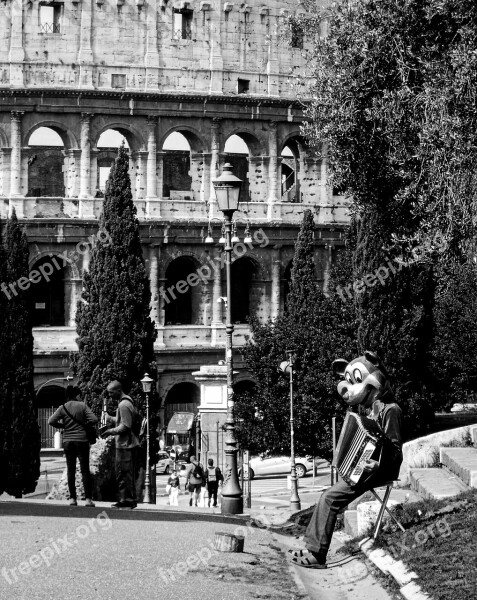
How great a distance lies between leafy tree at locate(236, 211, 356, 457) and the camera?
42.5 m

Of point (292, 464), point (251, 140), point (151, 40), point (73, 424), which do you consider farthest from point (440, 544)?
point (251, 140)

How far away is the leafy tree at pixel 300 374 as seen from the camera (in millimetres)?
42531

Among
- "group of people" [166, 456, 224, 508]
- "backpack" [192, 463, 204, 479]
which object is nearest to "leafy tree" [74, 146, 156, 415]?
"group of people" [166, 456, 224, 508]

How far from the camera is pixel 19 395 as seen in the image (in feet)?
133

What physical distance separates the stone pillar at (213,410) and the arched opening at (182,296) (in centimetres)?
773

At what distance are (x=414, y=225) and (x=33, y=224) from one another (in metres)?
31.7

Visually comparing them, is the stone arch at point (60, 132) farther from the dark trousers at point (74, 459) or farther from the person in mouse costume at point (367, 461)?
the person in mouse costume at point (367, 461)

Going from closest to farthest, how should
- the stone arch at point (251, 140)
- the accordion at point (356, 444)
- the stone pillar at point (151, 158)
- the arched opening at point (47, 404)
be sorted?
the accordion at point (356, 444) < the arched opening at point (47, 404) < the stone pillar at point (151, 158) < the stone arch at point (251, 140)

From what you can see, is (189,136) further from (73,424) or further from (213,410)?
(73,424)

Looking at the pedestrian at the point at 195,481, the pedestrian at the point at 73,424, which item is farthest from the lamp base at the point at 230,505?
the pedestrian at the point at 195,481

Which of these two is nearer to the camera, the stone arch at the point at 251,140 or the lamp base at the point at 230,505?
the lamp base at the point at 230,505

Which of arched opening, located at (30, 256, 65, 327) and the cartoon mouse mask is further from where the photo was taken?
arched opening, located at (30, 256, 65, 327)

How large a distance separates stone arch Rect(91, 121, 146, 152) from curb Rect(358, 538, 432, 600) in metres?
40.3

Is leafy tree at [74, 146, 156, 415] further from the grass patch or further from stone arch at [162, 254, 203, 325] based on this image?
the grass patch
